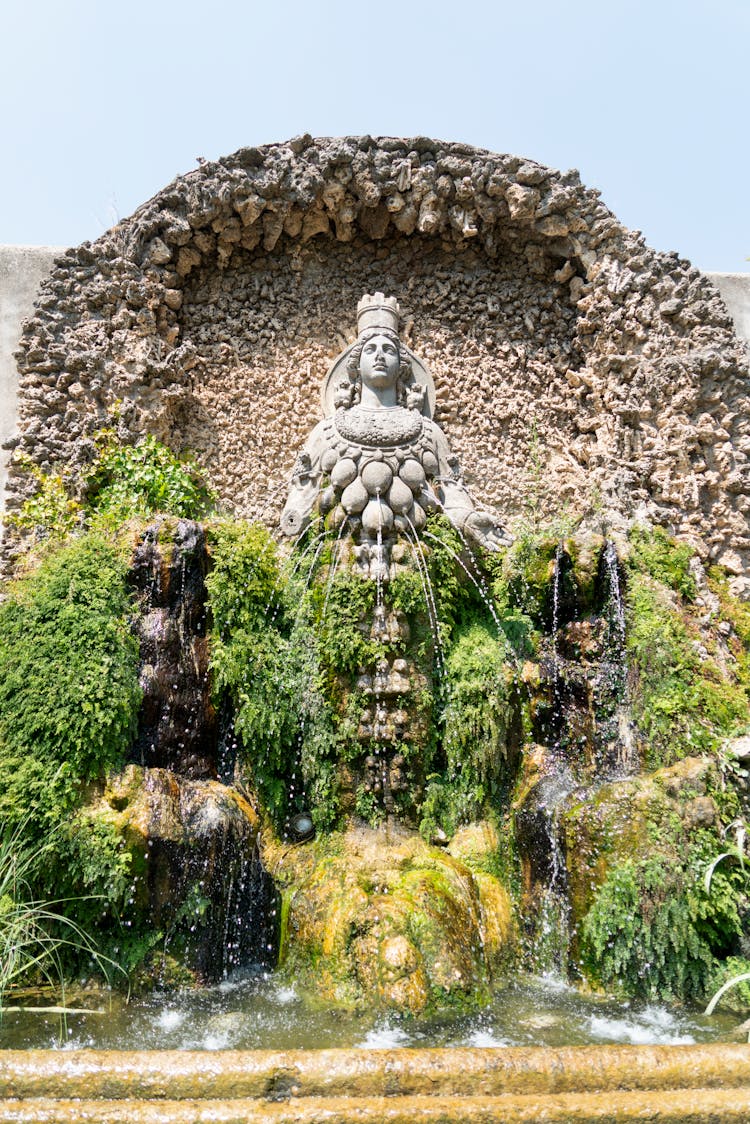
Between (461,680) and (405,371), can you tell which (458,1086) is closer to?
(461,680)

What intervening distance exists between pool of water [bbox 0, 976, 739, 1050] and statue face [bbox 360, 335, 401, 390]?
462 centimetres

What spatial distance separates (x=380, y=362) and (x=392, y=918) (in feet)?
14.5

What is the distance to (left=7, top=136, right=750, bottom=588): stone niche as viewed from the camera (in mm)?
7625

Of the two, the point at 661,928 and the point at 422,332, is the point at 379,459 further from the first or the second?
the point at 661,928

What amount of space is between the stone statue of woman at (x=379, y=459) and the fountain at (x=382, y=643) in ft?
0.11

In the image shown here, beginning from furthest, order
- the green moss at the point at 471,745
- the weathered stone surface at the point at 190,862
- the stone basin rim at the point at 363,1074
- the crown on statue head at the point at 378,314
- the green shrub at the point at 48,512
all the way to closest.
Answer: the crown on statue head at the point at 378,314 → the green shrub at the point at 48,512 → the green moss at the point at 471,745 → the weathered stone surface at the point at 190,862 → the stone basin rim at the point at 363,1074

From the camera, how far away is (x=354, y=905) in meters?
4.66

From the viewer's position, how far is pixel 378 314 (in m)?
7.53

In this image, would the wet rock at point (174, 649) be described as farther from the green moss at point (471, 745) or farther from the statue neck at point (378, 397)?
the statue neck at point (378, 397)

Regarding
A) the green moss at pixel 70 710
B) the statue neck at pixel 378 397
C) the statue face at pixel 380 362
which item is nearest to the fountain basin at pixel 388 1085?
the green moss at pixel 70 710

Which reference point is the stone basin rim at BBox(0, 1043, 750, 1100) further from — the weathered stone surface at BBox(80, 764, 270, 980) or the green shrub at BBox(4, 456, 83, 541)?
the green shrub at BBox(4, 456, 83, 541)

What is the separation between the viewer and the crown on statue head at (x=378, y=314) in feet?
24.5

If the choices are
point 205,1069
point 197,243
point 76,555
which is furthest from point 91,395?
point 205,1069

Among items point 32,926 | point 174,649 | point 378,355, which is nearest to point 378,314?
point 378,355
